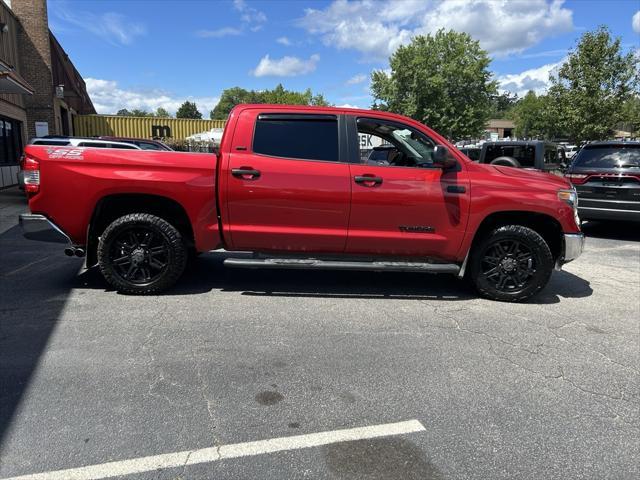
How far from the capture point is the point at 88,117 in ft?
99.1

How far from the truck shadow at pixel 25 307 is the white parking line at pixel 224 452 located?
0.60 meters

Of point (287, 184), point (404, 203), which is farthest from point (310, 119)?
point (404, 203)

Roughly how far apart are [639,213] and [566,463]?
7.97 m

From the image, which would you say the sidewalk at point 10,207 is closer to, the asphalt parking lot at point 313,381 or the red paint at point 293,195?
the asphalt parking lot at point 313,381

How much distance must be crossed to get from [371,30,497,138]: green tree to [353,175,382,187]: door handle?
105 feet

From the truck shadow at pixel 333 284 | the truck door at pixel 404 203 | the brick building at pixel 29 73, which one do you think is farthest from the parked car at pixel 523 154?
the brick building at pixel 29 73

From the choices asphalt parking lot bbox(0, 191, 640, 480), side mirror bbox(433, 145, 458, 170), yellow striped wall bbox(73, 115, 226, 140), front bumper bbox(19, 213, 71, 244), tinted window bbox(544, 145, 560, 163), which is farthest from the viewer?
yellow striped wall bbox(73, 115, 226, 140)

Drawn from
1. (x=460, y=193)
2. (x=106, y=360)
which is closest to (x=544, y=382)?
(x=460, y=193)

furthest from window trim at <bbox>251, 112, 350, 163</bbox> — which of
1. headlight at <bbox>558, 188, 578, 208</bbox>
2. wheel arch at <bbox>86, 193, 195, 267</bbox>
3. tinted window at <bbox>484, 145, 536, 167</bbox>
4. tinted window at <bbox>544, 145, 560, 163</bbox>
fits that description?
tinted window at <bbox>544, 145, 560, 163</bbox>

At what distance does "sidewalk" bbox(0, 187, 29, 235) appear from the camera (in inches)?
393

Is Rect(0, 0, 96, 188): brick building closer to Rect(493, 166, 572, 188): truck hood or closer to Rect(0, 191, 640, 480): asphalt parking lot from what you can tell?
Rect(0, 191, 640, 480): asphalt parking lot

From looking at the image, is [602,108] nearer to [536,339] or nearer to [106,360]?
[536,339]

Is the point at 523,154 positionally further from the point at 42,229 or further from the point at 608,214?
the point at 42,229

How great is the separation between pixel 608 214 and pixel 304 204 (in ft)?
23.3
